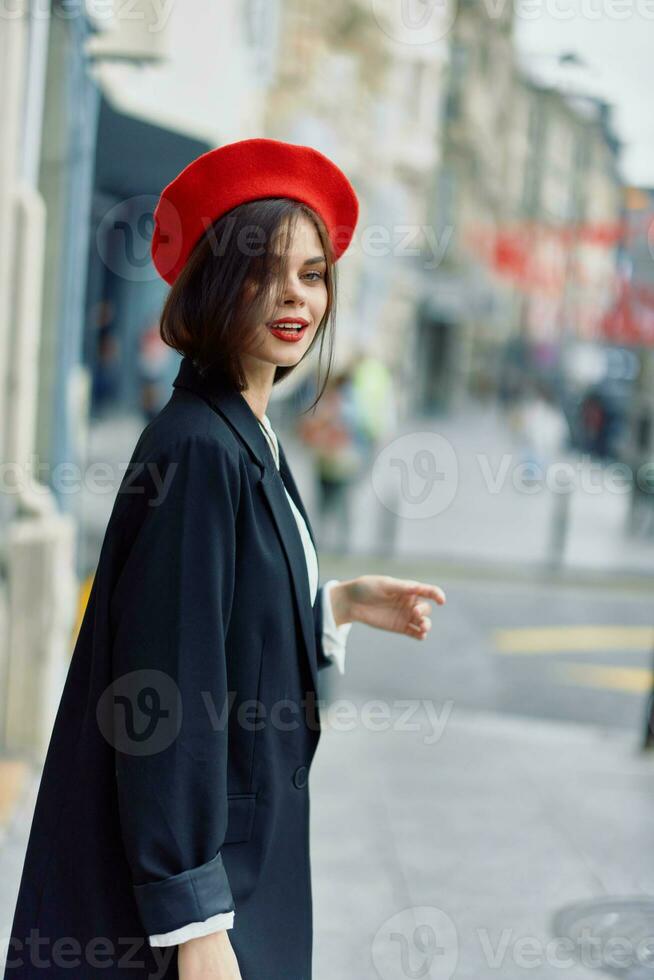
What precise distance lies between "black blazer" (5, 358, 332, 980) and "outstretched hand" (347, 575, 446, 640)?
0.35 metres

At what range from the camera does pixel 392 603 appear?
2094 mm

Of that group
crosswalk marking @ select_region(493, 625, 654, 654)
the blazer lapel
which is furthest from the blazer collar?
crosswalk marking @ select_region(493, 625, 654, 654)

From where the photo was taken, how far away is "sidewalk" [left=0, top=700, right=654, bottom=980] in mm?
3730

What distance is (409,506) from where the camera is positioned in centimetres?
1641

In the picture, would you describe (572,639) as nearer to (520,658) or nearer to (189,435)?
(520,658)

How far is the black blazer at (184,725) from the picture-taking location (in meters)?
1.48

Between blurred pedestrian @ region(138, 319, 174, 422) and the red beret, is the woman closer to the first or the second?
the red beret

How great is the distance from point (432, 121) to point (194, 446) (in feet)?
126

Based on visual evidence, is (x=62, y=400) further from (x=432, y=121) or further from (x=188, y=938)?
(x=432, y=121)

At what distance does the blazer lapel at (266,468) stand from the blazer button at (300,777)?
4.9 inches

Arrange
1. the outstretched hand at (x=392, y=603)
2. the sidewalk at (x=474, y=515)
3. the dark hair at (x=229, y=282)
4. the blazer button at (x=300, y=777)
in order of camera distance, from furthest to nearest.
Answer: the sidewalk at (x=474, y=515) < the outstretched hand at (x=392, y=603) < the blazer button at (x=300, y=777) < the dark hair at (x=229, y=282)

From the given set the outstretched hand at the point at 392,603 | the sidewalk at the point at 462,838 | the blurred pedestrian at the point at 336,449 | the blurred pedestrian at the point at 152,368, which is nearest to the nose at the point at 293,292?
the outstretched hand at the point at 392,603

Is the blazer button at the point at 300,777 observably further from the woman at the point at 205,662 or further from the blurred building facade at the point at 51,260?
the blurred building facade at the point at 51,260

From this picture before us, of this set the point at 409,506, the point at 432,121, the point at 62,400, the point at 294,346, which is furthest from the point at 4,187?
the point at 432,121
